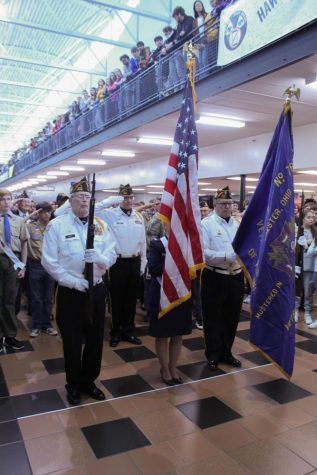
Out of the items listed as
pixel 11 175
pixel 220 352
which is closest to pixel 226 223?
pixel 220 352

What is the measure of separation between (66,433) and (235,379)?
1726 mm

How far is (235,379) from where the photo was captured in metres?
3.81

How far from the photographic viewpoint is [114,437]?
2.78m

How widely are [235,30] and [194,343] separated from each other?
15.0 feet

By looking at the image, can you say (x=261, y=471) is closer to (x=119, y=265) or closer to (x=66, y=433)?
(x=66, y=433)

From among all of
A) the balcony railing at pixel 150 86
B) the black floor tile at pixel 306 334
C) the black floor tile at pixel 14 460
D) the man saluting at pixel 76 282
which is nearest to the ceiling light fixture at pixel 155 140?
the balcony railing at pixel 150 86

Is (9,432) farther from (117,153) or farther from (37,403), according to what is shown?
(117,153)

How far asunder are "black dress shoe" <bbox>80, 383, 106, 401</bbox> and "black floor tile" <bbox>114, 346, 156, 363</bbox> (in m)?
0.83

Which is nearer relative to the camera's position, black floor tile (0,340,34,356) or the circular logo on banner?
black floor tile (0,340,34,356)

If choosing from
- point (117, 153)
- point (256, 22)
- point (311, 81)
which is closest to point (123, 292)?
point (311, 81)

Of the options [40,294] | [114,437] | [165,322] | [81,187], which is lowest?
[114,437]

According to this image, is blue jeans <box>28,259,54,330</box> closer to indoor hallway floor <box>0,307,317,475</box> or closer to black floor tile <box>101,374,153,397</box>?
indoor hallway floor <box>0,307,317,475</box>

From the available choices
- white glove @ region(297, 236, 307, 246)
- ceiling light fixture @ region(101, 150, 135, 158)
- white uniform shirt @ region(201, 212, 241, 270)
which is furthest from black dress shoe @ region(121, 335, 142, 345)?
ceiling light fixture @ region(101, 150, 135, 158)

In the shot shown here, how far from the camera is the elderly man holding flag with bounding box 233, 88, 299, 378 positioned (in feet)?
11.5
